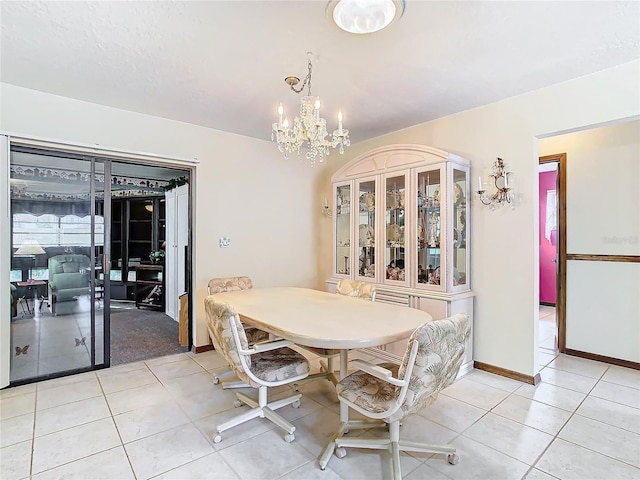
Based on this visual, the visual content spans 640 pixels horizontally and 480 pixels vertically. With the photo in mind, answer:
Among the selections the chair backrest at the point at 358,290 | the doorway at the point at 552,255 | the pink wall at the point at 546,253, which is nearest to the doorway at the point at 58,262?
the chair backrest at the point at 358,290

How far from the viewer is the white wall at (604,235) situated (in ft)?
10.7

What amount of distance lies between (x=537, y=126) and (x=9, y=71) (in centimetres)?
417

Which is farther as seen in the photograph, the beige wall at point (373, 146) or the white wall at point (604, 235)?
the white wall at point (604, 235)

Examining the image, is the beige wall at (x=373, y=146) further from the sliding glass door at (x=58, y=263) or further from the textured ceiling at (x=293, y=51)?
the sliding glass door at (x=58, y=263)

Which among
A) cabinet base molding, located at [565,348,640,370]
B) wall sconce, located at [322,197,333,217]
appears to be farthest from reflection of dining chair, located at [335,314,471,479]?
wall sconce, located at [322,197,333,217]

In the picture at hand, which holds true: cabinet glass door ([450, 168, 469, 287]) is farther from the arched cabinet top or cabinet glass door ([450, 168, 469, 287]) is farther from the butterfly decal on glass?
the butterfly decal on glass

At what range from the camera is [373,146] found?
13.8ft

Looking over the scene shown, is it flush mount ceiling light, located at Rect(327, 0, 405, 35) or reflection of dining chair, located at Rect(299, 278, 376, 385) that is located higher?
flush mount ceiling light, located at Rect(327, 0, 405, 35)

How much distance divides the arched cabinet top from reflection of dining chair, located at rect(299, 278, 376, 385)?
1277mm

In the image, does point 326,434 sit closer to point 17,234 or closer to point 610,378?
point 610,378

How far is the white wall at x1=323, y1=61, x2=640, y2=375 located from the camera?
8.53 ft

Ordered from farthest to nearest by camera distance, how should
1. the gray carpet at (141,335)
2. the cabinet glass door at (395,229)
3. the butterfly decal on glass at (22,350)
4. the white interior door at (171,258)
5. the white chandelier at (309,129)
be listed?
the white interior door at (171,258)
the gray carpet at (141,335)
the cabinet glass door at (395,229)
the butterfly decal on glass at (22,350)
the white chandelier at (309,129)

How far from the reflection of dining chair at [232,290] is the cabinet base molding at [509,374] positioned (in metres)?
2.05

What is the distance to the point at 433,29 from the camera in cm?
198
